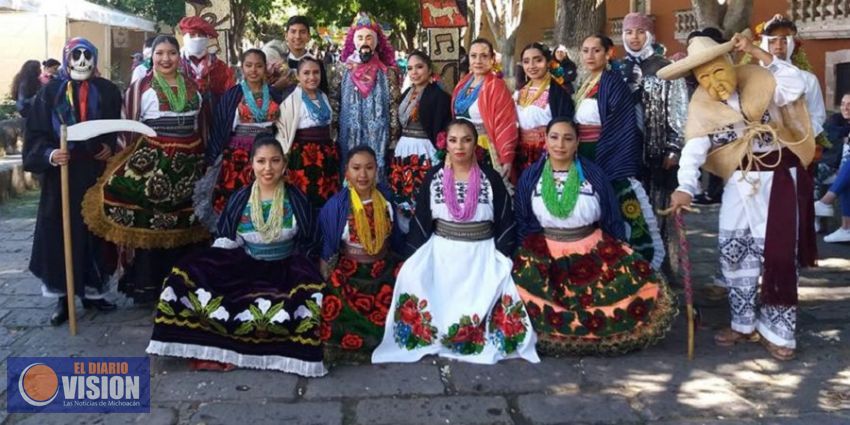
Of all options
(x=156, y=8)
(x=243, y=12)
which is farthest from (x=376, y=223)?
(x=156, y=8)

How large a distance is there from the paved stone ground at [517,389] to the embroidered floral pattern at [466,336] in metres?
0.13

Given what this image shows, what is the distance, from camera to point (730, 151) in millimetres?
4758

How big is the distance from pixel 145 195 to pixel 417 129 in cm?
199

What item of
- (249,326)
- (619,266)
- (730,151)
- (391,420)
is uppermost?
(730,151)

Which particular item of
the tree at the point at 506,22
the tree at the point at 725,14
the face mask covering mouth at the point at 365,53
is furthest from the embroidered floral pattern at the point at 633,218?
the tree at the point at 506,22

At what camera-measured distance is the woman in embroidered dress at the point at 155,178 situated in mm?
5461

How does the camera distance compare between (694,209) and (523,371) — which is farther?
(694,209)

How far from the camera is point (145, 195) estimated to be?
5.49m

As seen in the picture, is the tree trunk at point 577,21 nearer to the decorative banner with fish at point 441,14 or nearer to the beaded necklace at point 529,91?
the decorative banner with fish at point 441,14

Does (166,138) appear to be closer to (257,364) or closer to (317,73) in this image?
(317,73)

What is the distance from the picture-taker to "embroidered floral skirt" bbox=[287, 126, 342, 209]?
5887mm

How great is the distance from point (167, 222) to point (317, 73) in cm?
149

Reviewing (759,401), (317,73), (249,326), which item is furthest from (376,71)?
(759,401)

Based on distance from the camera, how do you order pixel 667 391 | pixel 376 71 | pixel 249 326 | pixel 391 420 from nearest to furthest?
1. pixel 391 420
2. pixel 667 391
3. pixel 249 326
4. pixel 376 71
